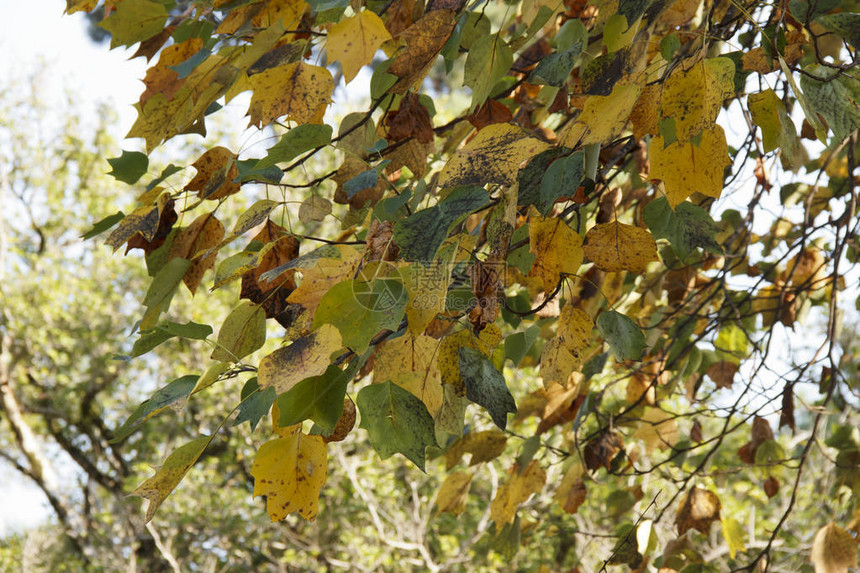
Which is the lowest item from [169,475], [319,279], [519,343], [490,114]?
[169,475]

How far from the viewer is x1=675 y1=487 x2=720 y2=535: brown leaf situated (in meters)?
1.16

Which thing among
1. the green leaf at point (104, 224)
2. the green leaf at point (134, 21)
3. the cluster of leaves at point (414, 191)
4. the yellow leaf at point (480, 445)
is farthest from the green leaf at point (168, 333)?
the yellow leaf at point (480, 445)

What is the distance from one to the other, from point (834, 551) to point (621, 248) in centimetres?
75

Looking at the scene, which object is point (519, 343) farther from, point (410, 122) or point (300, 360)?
point (300, 360)

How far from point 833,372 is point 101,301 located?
16.9 ft

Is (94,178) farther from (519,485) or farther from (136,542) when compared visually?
(519,485)

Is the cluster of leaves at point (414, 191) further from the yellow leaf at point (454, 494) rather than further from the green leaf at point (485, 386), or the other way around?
the yellow leaf at point (454, 494)

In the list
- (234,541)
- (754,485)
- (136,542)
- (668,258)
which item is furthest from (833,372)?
(136,542)

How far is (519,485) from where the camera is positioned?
3.33 ft

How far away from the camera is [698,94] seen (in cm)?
47

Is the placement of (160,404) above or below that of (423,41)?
below

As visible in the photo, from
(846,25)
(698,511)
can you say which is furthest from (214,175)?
(698,511)

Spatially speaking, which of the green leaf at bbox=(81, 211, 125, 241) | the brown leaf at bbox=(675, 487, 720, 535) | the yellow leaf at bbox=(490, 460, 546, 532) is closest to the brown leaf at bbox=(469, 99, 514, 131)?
the green leaf at bbox=(81, 211, 125, 241)

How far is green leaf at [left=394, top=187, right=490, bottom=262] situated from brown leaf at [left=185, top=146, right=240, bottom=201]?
268 millimetres
